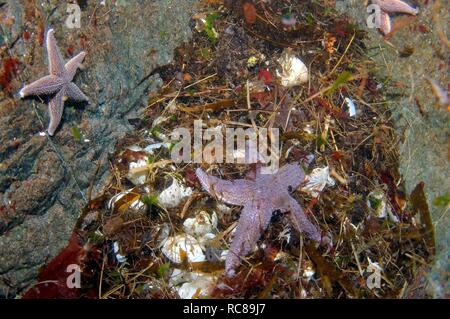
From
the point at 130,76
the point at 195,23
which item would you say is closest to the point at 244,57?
the point at 195,23

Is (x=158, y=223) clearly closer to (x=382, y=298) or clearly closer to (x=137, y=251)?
(x=137, y=251)

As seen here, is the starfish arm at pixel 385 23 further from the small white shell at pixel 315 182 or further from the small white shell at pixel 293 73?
the small white shell at pixel 315 182

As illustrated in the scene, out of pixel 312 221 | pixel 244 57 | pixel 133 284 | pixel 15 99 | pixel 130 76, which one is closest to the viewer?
pixel 15 99

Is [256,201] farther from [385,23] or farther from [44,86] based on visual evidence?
[385,23]

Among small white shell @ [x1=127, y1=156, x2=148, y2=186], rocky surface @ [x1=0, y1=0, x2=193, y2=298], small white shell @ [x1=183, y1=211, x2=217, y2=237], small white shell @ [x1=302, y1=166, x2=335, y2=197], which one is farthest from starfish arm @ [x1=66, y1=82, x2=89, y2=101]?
small white shell @ [x1=302, y1=166, x2=335, y2=197]

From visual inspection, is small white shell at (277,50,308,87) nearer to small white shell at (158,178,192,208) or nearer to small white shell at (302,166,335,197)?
small white shell at (302,166,335,197)

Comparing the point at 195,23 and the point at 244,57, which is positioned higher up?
the point at 195,23
